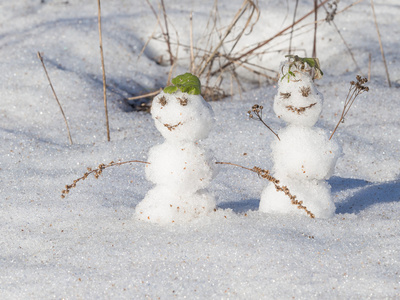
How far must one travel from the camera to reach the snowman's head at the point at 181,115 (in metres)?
2.10

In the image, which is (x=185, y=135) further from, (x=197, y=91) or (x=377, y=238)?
(x=377, y=238)

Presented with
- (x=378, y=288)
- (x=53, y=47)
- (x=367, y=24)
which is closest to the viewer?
(x=378, y=288)

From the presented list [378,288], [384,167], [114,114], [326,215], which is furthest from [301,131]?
[114,114]

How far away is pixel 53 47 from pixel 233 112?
162 centimetres

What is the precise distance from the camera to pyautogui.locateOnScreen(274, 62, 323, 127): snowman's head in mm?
2160

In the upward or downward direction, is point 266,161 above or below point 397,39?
below

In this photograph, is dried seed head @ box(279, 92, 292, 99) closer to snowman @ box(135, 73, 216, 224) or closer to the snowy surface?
snowman @ box(135, 73, 216, 224)

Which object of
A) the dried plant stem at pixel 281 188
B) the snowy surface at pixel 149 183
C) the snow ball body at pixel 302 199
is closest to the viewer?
the snowy surface at pixel 149 183

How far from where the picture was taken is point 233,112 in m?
3.53

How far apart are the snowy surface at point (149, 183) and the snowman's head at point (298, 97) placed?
15.1 inches

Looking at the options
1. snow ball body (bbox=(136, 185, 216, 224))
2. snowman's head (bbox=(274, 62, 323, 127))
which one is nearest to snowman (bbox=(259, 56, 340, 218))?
snowman's head (bbox=(274, 62, 323, 127))

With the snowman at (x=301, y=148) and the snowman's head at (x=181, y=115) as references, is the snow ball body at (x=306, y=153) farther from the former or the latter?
the snowman's head at (x=181, y=115)

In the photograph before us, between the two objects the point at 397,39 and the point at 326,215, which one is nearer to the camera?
the point at 326,215

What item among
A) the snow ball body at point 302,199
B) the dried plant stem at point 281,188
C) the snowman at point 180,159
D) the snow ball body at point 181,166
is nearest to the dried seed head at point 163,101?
the snowman at point 180,159
